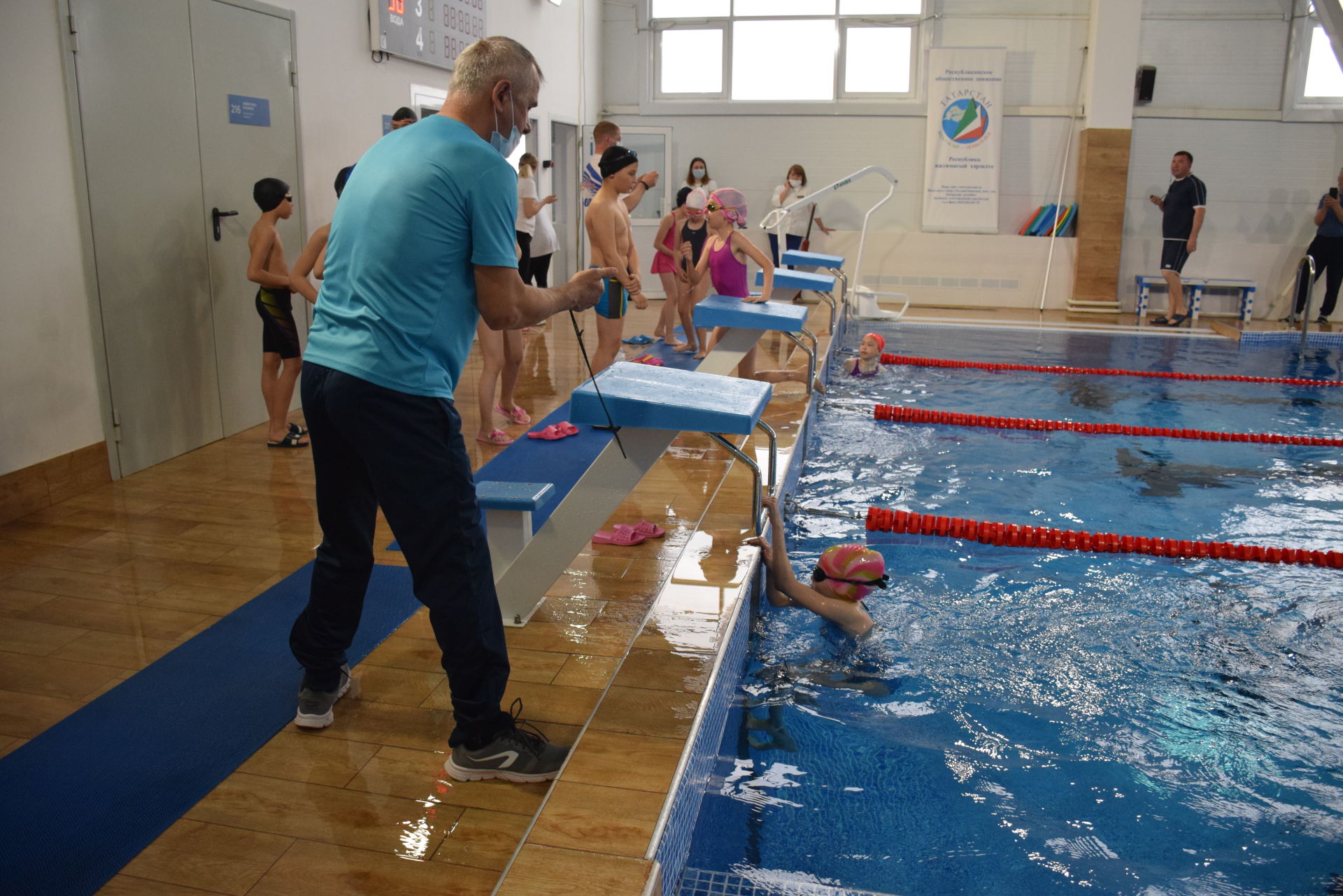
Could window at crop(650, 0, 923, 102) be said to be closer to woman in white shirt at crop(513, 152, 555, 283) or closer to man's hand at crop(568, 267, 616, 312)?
woman in white shirt at crop(513, 152, 555, 283)

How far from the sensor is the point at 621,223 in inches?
237

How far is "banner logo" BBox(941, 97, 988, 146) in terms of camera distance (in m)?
12.8

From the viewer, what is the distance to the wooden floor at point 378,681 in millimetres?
1954

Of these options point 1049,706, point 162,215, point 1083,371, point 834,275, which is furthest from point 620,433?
point 1083,371

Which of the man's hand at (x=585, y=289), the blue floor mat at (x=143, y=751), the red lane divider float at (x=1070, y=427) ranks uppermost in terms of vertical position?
the man's hand at (x=585, y=289)

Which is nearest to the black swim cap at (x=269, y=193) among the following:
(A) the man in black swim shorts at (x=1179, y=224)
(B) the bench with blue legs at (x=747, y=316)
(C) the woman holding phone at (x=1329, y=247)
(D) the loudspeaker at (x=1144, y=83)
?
(B) the bench with blue legs at (x=747, y=316)

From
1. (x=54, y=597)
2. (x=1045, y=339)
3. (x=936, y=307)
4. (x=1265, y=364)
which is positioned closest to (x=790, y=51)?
(x=936, y=307)

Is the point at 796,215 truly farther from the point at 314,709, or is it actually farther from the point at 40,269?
the point at 314,709

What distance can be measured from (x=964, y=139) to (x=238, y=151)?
993 cm

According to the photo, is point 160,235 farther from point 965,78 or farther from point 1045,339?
point 965,78

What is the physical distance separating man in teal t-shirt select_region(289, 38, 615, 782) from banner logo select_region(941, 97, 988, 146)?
11882mm

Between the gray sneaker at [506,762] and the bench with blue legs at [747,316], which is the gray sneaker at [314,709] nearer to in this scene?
the gray sneaker at [506,762]

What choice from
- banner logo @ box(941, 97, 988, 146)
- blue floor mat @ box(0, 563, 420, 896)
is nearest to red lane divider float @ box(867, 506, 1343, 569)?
blue floor mat @ box(0, 563, 420, 896)

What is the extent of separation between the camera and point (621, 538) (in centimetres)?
387
